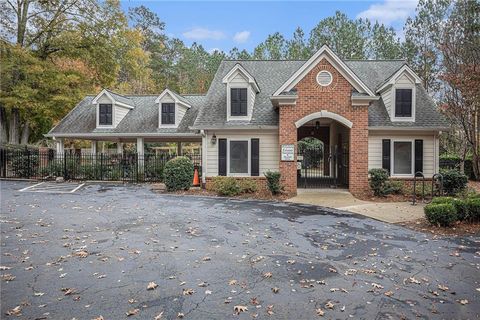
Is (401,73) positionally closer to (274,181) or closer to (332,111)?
(332,111)

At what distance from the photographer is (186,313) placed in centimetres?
375

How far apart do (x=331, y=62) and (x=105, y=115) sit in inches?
591

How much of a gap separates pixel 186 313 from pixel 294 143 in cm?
1118

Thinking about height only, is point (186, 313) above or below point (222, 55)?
below

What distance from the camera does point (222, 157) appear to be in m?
15.3

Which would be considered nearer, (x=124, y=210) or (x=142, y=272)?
(x=142, y=272)

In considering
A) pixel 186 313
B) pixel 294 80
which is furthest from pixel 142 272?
pixel 294 80

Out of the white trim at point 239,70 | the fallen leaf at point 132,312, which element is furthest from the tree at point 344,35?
the fallen leaf at point 132,312

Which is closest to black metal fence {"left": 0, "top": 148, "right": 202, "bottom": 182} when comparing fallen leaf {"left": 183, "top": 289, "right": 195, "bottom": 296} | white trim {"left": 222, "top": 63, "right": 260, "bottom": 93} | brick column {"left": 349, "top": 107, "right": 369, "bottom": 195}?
white trim {"left": 222, "top": 63, "right": 260, "bottom": 93}

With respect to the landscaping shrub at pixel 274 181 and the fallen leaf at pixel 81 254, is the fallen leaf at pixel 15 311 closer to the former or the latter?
the fallen leaf at pixel 81 254

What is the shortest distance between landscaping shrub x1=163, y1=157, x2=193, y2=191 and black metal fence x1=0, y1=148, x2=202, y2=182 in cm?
430

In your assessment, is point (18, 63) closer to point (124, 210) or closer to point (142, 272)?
point (124, 210)

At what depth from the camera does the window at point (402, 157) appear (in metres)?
15.0

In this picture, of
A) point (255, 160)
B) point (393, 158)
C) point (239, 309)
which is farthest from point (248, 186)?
point (239, 309)
